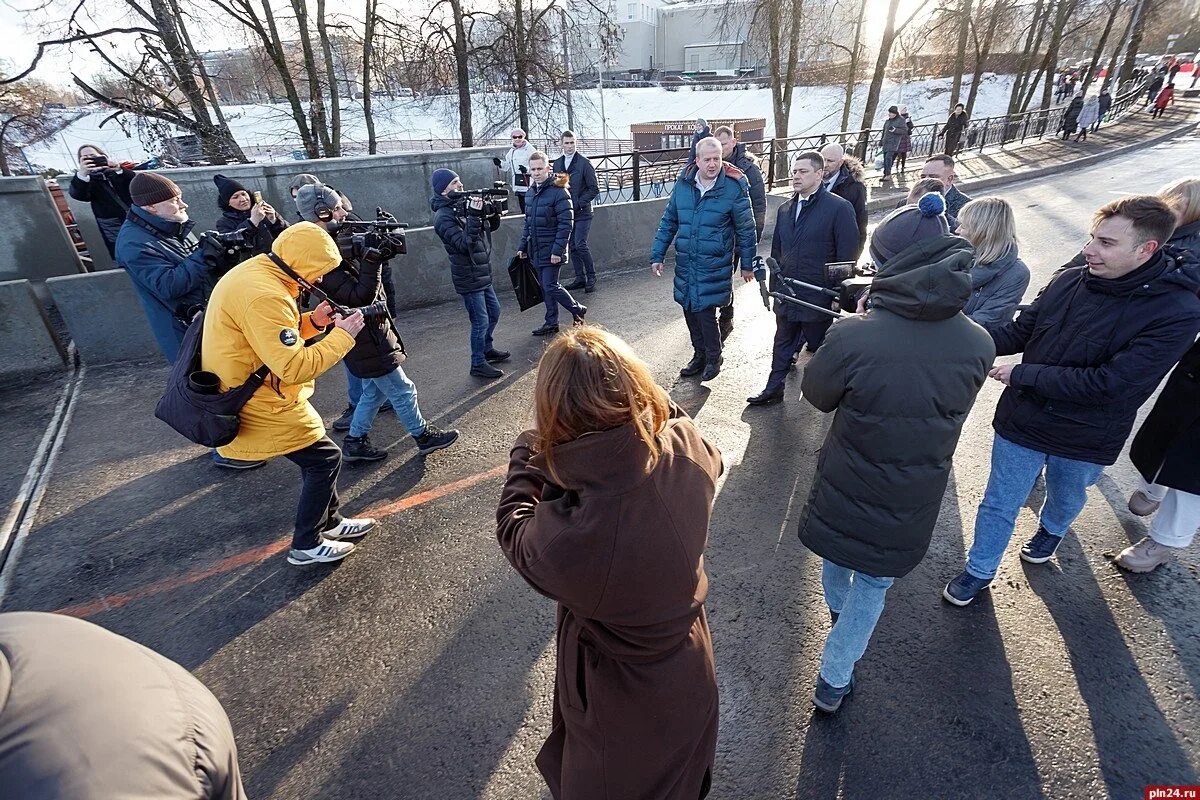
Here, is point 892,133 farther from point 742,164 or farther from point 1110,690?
point 1110,690

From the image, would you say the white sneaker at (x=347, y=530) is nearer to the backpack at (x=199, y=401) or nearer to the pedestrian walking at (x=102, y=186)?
the backpack at (x=199, y=401)

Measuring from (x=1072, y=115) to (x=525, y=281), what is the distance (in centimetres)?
2352

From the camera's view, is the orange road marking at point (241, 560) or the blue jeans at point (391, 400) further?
the blue jeans at point (391, 400)

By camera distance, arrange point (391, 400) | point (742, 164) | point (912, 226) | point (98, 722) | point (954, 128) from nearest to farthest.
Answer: point (98, 722) → point (912, 226) → point (391, 400) → point (742, 164) → point (954, 128)

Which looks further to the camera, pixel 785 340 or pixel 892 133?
pixel 892 133

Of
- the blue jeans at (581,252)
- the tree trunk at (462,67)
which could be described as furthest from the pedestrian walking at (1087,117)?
the blue jeans at (581,252)

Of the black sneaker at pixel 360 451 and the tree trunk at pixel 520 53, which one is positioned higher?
the tree trunk at pixel 520 53

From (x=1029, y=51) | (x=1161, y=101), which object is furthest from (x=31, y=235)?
(x=1161, y=101)

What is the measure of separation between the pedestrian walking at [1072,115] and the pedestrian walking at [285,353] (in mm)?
25926

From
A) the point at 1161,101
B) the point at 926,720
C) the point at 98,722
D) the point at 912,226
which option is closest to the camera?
the point at 98,722

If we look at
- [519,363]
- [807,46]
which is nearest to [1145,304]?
[519,363]

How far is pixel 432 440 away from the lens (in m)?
4.37

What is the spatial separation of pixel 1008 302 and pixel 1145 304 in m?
→ 1.12

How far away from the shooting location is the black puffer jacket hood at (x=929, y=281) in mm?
1750
